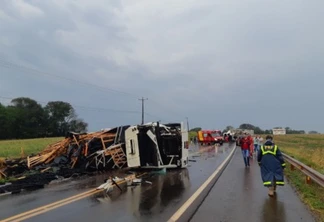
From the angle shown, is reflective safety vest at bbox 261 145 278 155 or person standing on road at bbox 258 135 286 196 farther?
reflective safety vest at bbox 261 145 278 155

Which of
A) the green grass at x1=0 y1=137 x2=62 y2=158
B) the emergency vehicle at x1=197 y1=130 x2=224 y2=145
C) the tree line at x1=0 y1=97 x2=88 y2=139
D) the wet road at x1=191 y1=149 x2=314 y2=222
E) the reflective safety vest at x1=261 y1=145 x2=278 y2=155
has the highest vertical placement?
the tree line at x1=0 y1=97 x2=88 y2=139

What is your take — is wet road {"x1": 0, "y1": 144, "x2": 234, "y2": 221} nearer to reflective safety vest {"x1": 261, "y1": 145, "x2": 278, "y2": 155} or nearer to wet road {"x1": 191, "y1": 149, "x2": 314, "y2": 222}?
wet road {"x1": 191, "y1": 149, "x2": 314, "y2": 222}

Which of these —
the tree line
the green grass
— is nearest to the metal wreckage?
the green grass

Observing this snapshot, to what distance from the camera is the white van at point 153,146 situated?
1612cm

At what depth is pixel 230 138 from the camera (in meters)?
64.7

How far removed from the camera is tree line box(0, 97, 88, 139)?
9306 centimetres

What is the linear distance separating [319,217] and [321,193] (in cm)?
323

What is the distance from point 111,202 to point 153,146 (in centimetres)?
754

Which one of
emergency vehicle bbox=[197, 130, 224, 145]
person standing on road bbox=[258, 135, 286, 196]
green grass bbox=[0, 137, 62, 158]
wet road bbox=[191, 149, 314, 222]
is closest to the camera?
wet road bbox=[191, 149, 314, 222]

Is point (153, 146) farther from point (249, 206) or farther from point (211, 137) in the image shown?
point (211, 137)

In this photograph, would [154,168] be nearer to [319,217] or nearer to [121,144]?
[121,144]

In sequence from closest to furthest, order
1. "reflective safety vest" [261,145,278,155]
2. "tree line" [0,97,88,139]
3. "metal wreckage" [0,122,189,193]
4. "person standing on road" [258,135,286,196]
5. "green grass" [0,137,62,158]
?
1. "person standing on road" [258,135,286,196]
2. "reflective safety vest" [261,145,278,155]
3. "metal wreckage" [0,122,189,193]
4. "green grass" [0,137,62,158]
5. "tree line" [0,97,88,139]

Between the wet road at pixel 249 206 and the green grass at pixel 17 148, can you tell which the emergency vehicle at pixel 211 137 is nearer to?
the green grass at pixel 17 148

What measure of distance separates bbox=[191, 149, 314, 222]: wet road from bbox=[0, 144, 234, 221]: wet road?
0.69m
